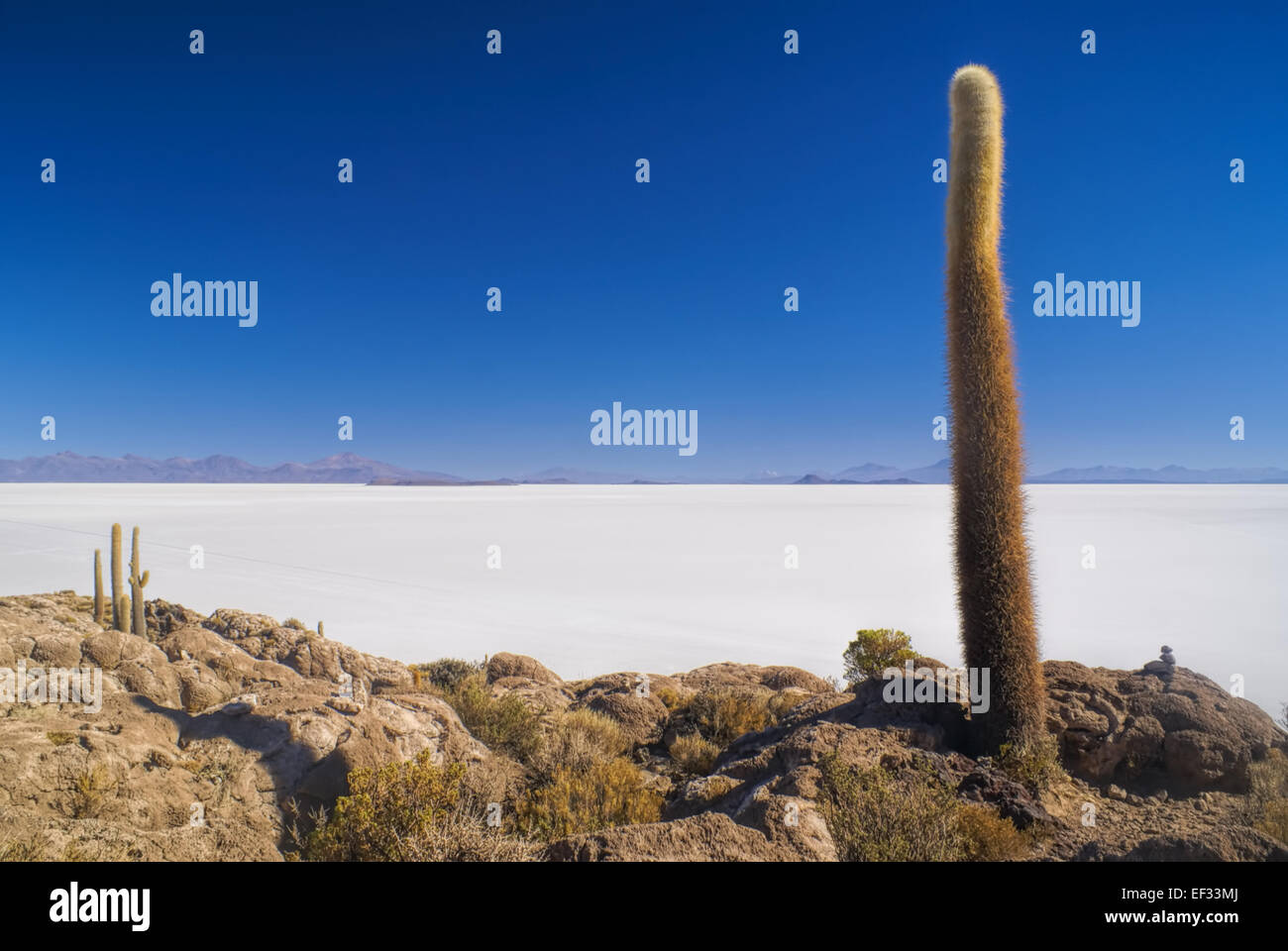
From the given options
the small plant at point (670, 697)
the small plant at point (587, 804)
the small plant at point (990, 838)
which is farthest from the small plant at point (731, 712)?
the small plant at point (990, 838)

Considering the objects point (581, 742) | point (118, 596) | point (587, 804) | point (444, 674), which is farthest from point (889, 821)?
point (118, 596)

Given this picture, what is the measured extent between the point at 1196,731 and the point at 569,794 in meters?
5.41

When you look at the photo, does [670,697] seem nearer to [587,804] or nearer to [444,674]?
[444,674]

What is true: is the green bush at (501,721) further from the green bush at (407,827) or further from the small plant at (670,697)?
the green bush at (407,827)

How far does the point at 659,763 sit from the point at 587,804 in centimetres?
251

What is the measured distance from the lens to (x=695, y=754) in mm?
7715

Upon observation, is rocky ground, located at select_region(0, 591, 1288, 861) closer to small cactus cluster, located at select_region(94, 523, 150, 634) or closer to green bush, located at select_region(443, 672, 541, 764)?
green bush, located at select_region(443, 672, 541, 764)

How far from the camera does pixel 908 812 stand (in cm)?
425

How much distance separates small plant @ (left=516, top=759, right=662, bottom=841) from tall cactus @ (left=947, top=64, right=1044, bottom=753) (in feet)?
10.3

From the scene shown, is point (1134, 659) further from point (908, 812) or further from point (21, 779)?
point (21, 779)

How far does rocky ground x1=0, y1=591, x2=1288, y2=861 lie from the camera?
4422 mm

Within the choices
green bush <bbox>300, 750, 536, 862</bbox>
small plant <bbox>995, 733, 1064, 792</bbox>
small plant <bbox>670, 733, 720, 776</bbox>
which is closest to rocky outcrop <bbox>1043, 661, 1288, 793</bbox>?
small plant <bbox>995, 733, 1064, 792</bbox>

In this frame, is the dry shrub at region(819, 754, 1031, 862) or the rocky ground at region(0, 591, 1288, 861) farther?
the rocky ground at region(0, 591, 1288, 861)
